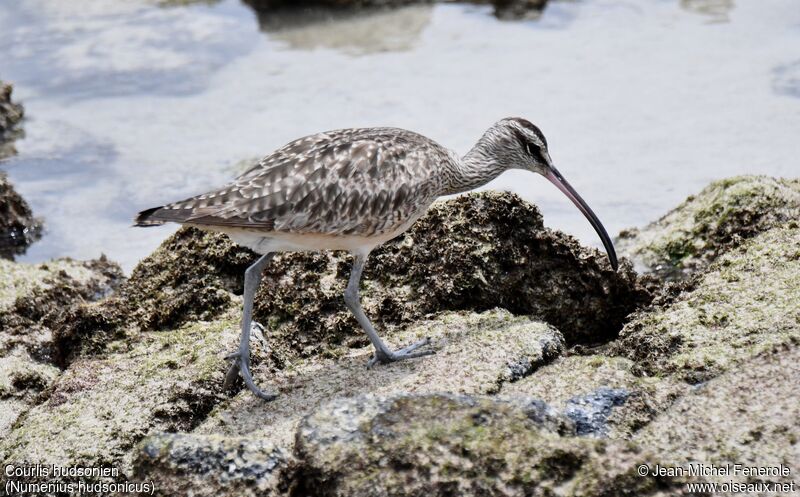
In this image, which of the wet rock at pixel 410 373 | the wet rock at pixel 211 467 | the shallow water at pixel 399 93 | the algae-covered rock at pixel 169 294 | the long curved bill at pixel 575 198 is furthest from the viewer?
the shallow water at pixel 399 93

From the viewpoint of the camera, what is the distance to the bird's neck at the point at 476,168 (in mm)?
7746

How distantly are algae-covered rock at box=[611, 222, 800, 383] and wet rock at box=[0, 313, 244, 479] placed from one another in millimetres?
2577

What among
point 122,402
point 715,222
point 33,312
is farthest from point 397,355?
point 33,312

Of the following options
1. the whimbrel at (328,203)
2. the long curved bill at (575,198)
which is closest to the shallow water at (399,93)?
the long curved bill at (575,198)

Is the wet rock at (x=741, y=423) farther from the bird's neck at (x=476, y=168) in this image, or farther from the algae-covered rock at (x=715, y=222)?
the bird's neck at (x=476, y=168)

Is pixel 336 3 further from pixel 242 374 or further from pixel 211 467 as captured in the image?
pixel 211 467

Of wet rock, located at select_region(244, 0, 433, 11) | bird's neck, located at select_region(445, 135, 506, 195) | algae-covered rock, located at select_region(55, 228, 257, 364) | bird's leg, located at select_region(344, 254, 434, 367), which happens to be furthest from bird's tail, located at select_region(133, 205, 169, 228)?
wet rock, located at select_region(244, 0, 433, 11)

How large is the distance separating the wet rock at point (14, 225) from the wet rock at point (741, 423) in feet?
23.9

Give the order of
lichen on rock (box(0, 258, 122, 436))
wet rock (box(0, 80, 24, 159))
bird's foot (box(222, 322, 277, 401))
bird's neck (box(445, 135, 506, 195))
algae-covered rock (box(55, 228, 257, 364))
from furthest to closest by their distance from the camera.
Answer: wet rock (box(0, 80, 24, 159))
bird's neck (box(445, 135, 506, 195))
algae-covered rock (box(55, 228, 257, 364))
lichen on rock (box(0, 258, 122, 436))
bird's foot (box(222, 322, 277, 401))

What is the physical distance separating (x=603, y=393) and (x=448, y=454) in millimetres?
1296

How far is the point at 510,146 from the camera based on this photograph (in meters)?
8.09

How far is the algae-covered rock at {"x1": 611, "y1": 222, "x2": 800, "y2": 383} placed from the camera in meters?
5.94

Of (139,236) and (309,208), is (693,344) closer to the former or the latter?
(309,208)

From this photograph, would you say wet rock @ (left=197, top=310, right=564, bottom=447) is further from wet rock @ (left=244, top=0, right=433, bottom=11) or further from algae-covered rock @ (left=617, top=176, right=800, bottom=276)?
wet rock @ (left=244, top=0, right=433, bottom=11)
